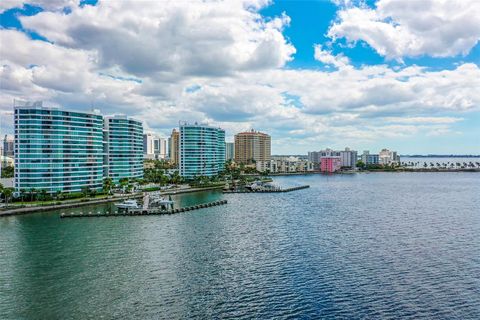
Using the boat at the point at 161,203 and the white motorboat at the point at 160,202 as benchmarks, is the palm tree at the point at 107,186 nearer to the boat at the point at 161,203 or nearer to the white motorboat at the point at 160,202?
the boat at the point at 161,203

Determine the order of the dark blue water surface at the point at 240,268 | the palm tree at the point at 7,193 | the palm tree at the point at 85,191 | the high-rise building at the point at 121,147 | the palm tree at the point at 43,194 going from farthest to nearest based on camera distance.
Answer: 1. the high-rise building at the point at 121,147
2. the palm tree at the point at 85,191
3. the palm tree at the point at 43,194
4. the palm tree at the point at 7,193
5. the dark blue water surface at the point at 240,268

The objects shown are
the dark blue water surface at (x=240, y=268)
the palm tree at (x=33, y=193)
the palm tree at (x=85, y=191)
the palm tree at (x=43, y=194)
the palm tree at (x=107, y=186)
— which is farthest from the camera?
the palm tree at (x=107, y=186)

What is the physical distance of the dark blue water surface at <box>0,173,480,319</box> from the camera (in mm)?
22891

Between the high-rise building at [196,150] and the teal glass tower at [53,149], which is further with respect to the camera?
the high-rise building at [196,150]

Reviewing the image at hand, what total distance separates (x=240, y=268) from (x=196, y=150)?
8767cm

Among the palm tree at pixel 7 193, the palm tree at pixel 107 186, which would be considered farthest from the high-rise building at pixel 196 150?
the palm tree at pixel 7 193

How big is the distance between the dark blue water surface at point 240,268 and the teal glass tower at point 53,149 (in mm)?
16549

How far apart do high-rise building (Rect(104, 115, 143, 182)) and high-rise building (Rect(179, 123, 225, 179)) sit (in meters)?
21.6

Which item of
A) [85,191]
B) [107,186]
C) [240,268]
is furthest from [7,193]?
[240,268]

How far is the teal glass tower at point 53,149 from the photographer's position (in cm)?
6556

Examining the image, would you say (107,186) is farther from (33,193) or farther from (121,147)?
(121,147)

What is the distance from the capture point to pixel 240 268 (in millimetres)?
30156

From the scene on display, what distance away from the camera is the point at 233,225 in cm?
4844

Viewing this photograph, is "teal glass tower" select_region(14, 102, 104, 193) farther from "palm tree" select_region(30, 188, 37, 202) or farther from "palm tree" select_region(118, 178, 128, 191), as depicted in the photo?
"palm tree" select_region(118, 178, 128, 191)
